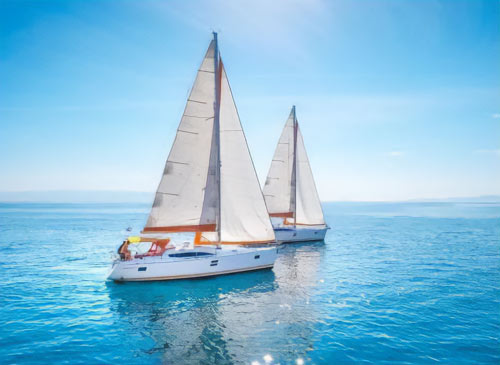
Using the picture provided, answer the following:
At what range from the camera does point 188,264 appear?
2142 centimetres

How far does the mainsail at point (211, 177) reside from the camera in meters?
21.8

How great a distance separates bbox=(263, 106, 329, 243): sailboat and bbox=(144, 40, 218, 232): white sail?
60.3ft

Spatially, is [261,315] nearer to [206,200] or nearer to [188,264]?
[188,264]

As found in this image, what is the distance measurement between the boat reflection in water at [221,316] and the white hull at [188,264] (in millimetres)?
662

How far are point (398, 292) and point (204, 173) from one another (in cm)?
1718

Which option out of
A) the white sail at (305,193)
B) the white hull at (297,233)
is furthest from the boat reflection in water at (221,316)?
the white sail at (305,193)

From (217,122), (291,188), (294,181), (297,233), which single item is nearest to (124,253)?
(217,122)

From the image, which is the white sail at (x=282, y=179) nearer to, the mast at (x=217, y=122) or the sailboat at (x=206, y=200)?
the sailboat at (x=206, y=200)

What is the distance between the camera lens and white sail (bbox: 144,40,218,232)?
21.7 metres

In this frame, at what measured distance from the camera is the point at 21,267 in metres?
27.0

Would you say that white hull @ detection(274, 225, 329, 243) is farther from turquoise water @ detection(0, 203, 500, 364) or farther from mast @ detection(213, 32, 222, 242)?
mast @ detection(213, 32, 222, 242)

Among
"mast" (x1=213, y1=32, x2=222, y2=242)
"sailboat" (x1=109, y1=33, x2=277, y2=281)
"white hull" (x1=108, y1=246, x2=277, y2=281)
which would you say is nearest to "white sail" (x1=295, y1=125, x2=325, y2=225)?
"sailboat" (x1=109, y1=33, x2=277, y2=281)

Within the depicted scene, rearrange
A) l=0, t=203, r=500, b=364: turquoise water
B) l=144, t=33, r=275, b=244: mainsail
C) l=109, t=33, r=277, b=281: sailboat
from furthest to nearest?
l=144, t=33, r=275, b=244: mainsail, l=109, t=33, r=277, b=281: sailboat, l=0, t=203, r=500, b=364: turquoise water

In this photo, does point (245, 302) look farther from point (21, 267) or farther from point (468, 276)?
point (21, 267)
